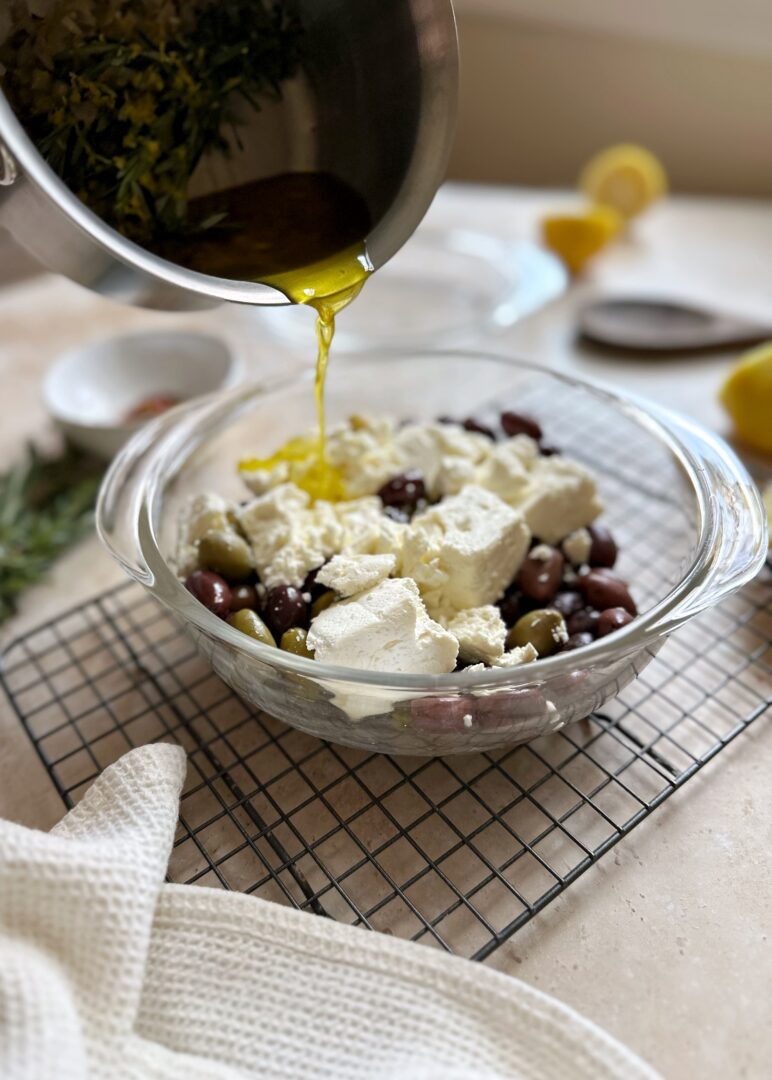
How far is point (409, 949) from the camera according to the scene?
685 millimetres

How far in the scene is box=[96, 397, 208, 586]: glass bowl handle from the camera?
35.1 inches

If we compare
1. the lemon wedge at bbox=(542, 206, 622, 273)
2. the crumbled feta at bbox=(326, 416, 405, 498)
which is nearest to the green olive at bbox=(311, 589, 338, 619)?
the crumbled feta at bbox=(326, 416, 405, 498)

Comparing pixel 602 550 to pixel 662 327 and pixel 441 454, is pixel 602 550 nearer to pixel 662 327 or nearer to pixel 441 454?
pixel 441 454

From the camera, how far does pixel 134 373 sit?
1544 millimetres

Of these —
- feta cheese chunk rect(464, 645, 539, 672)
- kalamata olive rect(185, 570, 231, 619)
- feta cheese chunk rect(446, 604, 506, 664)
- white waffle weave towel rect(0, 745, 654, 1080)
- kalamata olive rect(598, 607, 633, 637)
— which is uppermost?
kalamata olive rect(185, 570, 231, 619)

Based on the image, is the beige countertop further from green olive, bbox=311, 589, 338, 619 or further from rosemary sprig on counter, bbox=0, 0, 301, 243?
rosemary sprig on counter, bbox=0, 0, 301, 243

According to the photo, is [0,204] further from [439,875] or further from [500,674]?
[439,875]

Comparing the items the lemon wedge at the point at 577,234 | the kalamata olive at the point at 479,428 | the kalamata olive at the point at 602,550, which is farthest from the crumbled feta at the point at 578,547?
the lemon wedge at the point at 577,234

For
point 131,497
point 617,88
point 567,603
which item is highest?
point 617,88

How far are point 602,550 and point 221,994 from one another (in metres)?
0.64

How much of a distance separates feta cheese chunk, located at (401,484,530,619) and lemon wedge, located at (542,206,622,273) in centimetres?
111

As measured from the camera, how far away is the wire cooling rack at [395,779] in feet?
2.54

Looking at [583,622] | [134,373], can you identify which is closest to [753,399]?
[583,622]

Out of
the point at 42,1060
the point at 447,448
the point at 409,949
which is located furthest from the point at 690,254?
the point at 42,1060
